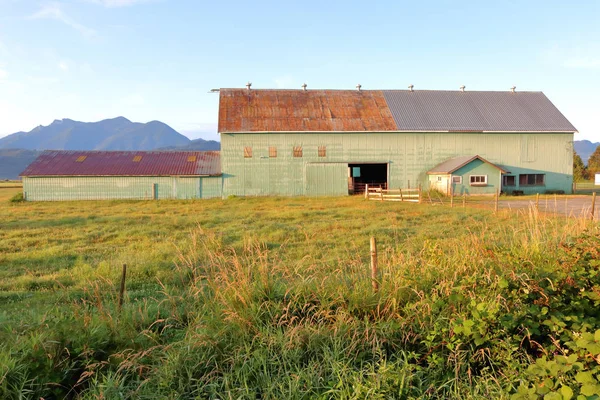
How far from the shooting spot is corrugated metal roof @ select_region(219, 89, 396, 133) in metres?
31.3

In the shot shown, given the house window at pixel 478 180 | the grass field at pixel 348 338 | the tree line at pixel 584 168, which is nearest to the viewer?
the grass field at pixel 348 338

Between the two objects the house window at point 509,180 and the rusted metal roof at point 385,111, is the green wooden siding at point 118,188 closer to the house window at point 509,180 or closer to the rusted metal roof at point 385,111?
the rusted metal roof at point 385,111

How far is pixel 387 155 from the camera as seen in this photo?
1254 inches

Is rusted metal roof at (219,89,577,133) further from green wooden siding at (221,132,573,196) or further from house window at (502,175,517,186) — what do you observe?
house window at (502,175,517,186)

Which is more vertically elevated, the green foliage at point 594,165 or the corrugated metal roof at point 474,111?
the corrugated metal roof at point 474,111

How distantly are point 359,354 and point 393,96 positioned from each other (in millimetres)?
34161

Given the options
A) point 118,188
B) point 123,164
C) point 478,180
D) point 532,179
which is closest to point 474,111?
point 532,179

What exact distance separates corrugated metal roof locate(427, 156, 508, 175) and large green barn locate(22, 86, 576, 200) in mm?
102

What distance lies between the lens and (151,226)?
567 inches

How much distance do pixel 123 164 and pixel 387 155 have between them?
65.7ft

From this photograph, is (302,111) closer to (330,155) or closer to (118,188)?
(330,155)

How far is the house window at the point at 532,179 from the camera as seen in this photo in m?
32.9

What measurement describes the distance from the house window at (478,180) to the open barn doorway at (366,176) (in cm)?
700

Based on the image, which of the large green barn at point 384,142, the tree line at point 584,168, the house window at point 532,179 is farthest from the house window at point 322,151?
the tree line at point 584,168
